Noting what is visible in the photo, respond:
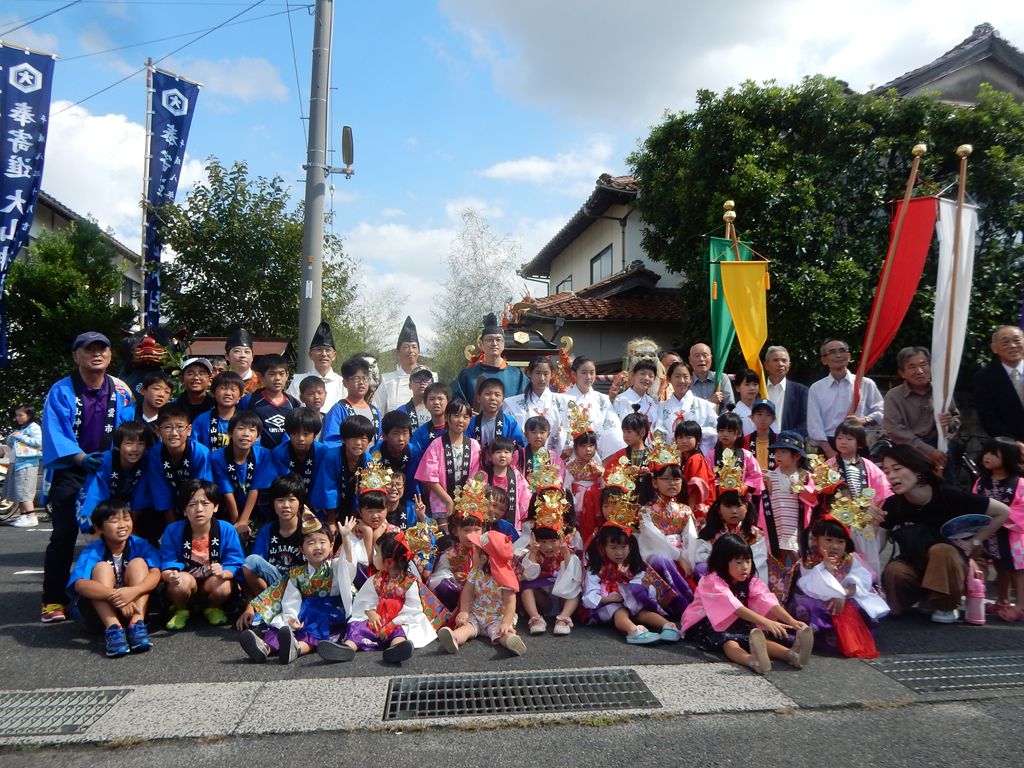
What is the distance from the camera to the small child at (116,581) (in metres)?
4.23

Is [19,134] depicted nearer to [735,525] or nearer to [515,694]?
[515,694]

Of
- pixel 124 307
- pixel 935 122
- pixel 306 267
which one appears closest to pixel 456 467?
pixel 306 267

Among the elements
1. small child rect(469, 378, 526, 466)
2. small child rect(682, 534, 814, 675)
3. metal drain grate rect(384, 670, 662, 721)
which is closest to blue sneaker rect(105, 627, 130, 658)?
metal drain grate rect(384, 670, 662, 721)

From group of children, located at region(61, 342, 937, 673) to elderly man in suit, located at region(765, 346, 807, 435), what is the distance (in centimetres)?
84

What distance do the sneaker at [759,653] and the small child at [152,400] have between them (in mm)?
4124

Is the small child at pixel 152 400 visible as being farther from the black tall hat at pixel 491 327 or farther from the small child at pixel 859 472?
the small child at pixel 859 472

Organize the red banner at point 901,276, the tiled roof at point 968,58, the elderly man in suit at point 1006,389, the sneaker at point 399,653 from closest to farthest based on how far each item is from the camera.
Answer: the sneaker at point 399,653
the elderly man in suit at point 1006,389
the red banner at point 901,276
the tiled roof at point 968,58

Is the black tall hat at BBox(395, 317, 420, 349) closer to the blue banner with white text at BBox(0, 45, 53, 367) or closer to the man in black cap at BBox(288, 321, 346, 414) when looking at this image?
the man in black cap at BBox(288, 321, 346, 414)

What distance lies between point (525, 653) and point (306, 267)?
5.17 metres

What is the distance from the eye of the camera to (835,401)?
6.41 meters

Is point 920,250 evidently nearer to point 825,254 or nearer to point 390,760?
point 825,254

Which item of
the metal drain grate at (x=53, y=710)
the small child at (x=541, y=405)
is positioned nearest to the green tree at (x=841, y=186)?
the small child at (x=541, y=405)

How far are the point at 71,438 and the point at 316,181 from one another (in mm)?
4028

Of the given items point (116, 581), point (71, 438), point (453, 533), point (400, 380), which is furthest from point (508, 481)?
point (71, 438)
